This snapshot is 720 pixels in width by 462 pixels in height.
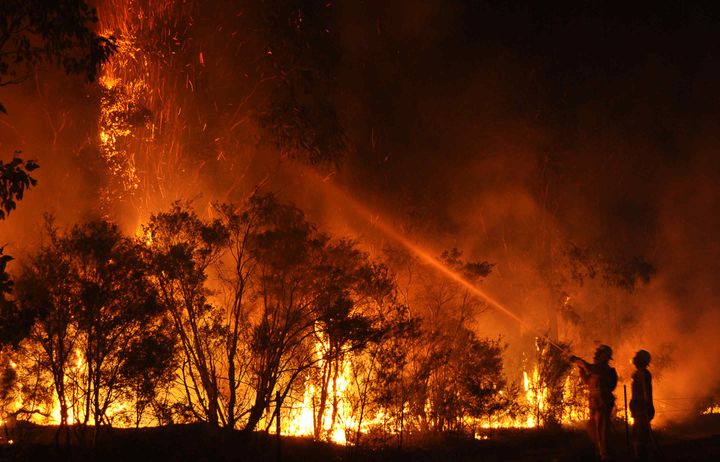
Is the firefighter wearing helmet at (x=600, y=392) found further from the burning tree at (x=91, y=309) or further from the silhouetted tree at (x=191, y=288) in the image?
the burning tree at (x=91, y=309)

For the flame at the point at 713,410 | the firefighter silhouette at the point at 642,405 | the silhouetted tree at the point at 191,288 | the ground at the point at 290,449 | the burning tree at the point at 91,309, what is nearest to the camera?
the ground at the point at 290,449

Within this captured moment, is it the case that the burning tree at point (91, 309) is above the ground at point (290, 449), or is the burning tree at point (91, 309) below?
above

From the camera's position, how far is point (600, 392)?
10.7 metres

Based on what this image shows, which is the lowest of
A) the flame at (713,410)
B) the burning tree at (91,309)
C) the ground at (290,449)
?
the ground at (290,449)

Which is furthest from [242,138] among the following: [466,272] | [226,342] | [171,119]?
[226,342]

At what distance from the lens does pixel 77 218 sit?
20.4m

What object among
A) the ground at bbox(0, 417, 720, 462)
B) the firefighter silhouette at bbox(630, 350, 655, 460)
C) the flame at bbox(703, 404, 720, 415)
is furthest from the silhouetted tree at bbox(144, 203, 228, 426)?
the flame at bbox(703, 404, 720, 415)

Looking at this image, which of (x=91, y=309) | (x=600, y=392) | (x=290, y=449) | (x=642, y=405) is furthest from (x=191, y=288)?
(x=642, y=405)

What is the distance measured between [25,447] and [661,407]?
73.8 feet

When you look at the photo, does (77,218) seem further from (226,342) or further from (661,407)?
(661,407)

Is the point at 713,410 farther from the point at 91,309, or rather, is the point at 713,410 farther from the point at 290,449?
the point at 91,309

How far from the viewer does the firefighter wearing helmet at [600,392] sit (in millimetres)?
10688

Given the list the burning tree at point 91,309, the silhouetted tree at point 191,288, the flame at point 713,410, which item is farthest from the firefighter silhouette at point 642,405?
the flame at point 713,410

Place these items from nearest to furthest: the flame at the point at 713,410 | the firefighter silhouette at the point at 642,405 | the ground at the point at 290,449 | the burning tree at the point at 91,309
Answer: the ground at the point at 290,449, the firefighter silhouette at the point at 642,405, the burning tree at the point at 91,309, the flame at the point at 713,410
